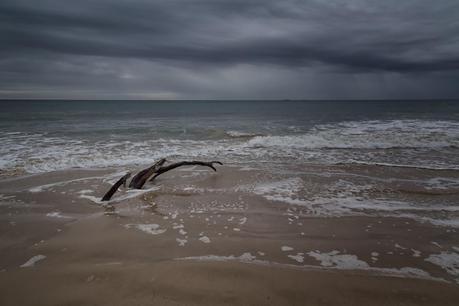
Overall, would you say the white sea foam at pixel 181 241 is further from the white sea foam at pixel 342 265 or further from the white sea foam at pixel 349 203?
the white sea foam at pixel 349 203

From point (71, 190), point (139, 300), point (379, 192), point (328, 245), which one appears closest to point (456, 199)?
point (379, 192)

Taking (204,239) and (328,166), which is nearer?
(204,239)

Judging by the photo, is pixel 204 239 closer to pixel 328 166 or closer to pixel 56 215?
pixel 56 215

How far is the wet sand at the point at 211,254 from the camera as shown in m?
3.13

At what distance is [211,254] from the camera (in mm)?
4066

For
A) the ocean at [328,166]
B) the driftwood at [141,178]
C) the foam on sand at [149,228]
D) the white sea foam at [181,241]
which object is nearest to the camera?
the white sea foam at [181,241]

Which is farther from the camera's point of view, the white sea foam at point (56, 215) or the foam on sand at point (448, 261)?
the white sea foam at point (56, 215)

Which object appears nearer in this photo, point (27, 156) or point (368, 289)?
point (368, 289)

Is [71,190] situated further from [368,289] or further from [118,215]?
[368,289]

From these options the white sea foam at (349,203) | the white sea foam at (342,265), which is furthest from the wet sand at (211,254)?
the white sea foam at (349,203)

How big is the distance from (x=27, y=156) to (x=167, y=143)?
7.04 m

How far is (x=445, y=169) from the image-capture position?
947 cm

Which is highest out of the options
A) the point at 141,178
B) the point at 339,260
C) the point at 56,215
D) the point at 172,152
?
the point at 141,178

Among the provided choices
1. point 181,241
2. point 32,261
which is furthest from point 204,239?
point 32,261
